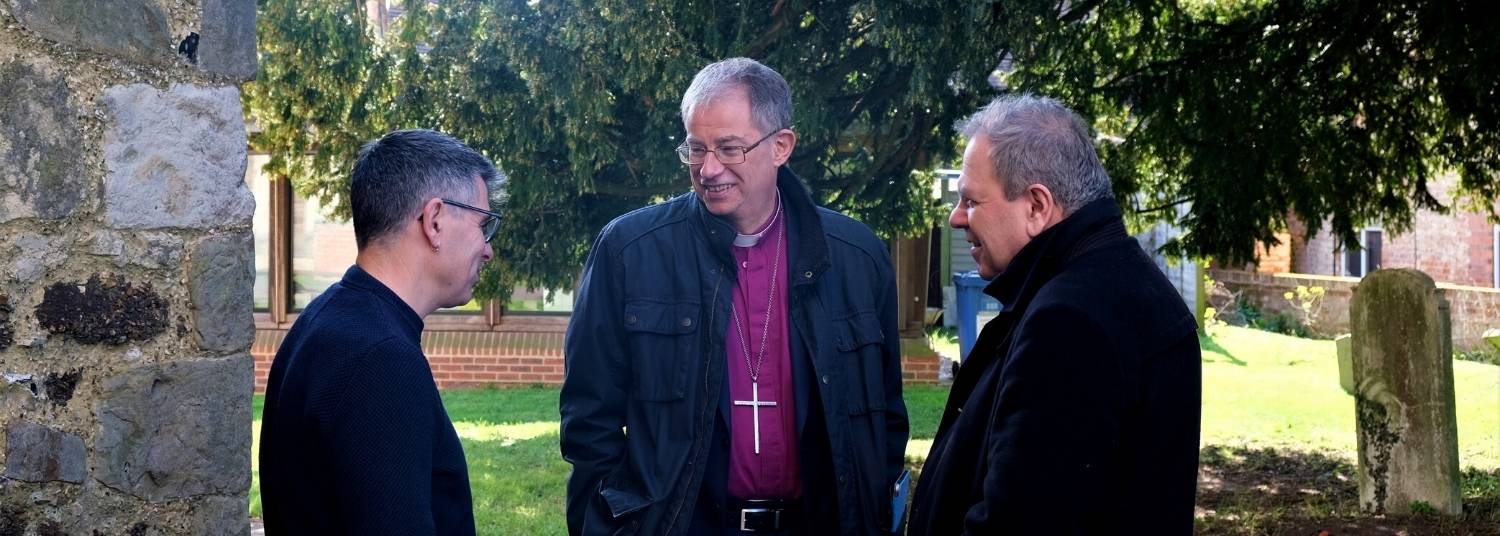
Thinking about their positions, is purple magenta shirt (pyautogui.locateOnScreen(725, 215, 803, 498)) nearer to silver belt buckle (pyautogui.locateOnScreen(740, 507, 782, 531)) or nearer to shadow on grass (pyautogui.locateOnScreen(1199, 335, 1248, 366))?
silver belt buckle (pyautogui.locateOnScreen(740, 507, 782, 531))

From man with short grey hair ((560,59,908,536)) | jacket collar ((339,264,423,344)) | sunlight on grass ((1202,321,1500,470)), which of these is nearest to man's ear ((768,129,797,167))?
man with short grey hair ((560,59,908,536))

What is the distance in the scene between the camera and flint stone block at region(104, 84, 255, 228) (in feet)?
8.84

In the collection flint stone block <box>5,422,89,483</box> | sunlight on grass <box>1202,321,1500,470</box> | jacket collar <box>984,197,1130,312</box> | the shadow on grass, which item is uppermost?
jacket collar <box>984,197,1130,312</box>

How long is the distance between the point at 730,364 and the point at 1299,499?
6.16 meters

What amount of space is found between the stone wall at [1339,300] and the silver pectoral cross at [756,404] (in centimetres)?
1226

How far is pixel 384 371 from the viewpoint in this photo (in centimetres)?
217

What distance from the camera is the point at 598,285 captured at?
3467mm

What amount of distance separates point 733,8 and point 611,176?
1257 mm

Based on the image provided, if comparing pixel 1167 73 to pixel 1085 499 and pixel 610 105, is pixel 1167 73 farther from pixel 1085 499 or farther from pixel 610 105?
pixel 1085 499

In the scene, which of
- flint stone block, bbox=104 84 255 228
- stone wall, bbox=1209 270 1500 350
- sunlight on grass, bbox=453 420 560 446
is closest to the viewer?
flint stone block, bbox=104 84 255 228

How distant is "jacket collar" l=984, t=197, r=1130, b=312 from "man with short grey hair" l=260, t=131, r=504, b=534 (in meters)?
0.98

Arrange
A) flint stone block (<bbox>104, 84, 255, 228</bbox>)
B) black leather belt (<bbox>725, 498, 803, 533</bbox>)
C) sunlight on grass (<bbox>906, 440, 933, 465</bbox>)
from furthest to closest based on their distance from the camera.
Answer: sunlight on grass (<bbox>906, 440, 933, 465</bbox>)
black leather belt (<bbox>725, 498, 803, 533</bbox>)
flint stone block (<bbox>104, 84, 255, 228</bbox>)

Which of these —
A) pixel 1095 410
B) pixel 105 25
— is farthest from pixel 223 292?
pixel 1095 410

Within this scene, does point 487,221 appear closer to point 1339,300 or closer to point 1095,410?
point 1095,410
